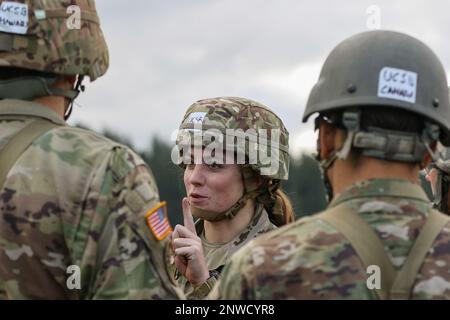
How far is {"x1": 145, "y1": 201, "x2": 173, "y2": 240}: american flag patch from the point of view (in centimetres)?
548

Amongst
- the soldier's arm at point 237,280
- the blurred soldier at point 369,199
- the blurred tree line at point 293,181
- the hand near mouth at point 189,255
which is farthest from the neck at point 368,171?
the blurred tree line at point 293,181

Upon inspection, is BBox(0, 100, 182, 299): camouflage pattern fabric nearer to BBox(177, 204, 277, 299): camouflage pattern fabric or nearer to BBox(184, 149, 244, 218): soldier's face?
BBox(177, 204, 277, 299): camouflage pattern fabric

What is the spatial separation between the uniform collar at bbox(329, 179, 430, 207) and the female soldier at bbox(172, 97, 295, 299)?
3322mm

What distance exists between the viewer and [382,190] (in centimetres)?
530

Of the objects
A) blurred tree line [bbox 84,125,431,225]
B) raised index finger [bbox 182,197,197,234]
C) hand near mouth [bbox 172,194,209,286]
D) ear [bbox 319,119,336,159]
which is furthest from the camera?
blurred tree line [bbox 84,125,431,225]

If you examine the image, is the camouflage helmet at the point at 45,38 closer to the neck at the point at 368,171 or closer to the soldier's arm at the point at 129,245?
the soldier's arm at the point at 129,245

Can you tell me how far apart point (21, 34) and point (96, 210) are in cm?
112

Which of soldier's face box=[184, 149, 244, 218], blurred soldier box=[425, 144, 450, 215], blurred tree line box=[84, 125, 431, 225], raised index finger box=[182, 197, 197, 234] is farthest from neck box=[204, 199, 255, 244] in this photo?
blurred tree line box=[84, 125, 431, 225]

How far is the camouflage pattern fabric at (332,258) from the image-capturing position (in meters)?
5.07

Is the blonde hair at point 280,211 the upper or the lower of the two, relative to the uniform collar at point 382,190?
lower

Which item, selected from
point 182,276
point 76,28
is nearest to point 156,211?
point 76,28

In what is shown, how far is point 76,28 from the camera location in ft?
19.7

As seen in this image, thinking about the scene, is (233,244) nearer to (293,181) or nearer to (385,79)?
(385,79)
